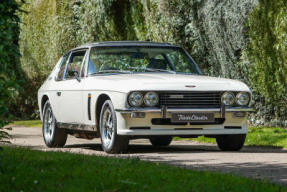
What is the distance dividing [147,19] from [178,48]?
6682 millimetres

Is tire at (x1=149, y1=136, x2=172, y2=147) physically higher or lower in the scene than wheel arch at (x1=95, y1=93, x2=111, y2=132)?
lower

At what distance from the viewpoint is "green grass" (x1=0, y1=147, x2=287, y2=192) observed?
6.54m

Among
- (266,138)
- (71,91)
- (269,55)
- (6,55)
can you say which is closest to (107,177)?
(6,55)

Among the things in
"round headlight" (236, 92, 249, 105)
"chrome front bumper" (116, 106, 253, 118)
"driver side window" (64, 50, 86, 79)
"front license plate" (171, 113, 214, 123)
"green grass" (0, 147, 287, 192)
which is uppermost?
"driver side window" (64, 50, 86, 79)

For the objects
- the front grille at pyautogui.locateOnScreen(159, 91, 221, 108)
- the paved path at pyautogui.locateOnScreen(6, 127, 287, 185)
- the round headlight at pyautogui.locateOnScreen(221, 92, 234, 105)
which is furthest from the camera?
the round headlight at pyautogui.locateOnScreen(221, 92, 234, 105)

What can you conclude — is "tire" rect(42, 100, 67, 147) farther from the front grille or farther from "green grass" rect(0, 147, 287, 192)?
"green grass" rect(0, 147, 287, 192)

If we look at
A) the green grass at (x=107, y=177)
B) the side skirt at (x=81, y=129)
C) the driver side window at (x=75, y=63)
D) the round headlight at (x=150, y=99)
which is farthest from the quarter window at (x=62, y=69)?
the green grass at (x=107, y=177)

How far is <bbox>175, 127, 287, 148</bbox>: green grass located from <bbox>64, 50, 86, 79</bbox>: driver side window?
3120mm

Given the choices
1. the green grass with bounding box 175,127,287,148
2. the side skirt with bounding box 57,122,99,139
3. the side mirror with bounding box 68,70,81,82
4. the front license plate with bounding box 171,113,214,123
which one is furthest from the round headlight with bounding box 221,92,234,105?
the side mirror with bounding box 68,70,81,82

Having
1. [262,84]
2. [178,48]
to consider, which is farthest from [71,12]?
[178,48]

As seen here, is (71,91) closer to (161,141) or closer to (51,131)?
(51,131)

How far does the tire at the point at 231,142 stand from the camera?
11.3 m

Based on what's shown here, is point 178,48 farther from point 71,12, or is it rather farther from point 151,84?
point 71,12

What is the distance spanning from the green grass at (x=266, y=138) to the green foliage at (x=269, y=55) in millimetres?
737
